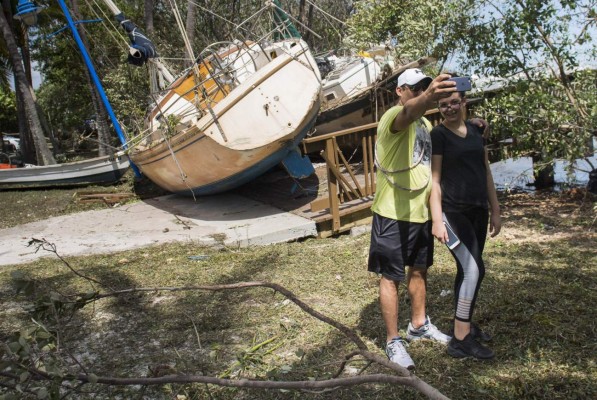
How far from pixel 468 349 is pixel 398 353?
1.50 ft

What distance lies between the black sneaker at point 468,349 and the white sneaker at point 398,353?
1.01 ft

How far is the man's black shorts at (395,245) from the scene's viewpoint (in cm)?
325

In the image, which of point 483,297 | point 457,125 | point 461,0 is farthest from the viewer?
point 461,0

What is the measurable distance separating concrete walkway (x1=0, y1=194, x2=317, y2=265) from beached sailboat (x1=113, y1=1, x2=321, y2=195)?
1.64 feet

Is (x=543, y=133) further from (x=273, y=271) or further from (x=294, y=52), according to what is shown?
(x=273, y=271)

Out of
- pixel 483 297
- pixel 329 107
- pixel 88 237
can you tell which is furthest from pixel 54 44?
pixel 483 297

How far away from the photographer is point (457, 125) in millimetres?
3225

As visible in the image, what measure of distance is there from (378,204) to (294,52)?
584 centimetres

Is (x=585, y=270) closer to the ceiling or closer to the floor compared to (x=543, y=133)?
closer to the floor

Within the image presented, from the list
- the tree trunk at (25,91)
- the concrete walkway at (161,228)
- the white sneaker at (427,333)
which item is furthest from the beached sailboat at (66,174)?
the white sneaker at (427,333)

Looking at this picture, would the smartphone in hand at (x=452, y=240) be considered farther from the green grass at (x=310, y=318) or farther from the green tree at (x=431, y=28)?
the green tree at (x=431, y=28)

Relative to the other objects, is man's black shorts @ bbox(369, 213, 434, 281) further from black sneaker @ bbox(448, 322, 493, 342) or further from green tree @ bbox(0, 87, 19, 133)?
green tree @ bbox(0, 87, 19, 133)

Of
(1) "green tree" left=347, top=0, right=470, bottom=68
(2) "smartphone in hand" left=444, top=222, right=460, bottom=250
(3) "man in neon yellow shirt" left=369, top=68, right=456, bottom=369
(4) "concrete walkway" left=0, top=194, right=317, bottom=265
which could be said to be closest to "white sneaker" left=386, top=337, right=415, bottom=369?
(3) "man in neon yellow shirt" left=369, top=68, right=456, bottom=369

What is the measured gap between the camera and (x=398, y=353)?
3.22m
